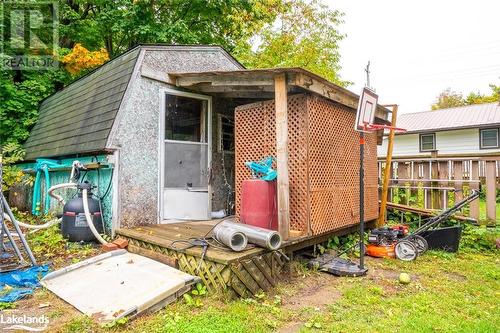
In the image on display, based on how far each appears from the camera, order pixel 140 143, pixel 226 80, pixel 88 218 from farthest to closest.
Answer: pixel 140 143
pixel 226 80
pixel 88 218

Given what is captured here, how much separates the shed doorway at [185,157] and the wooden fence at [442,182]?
188 inches

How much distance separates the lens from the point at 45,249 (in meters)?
4.83

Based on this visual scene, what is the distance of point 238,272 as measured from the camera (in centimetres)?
335

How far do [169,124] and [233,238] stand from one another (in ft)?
10.2

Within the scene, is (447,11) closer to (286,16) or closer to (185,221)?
(286,16)

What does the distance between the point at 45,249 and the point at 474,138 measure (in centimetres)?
1954

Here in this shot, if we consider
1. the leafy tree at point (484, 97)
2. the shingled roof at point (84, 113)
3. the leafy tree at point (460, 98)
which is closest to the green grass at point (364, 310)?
the shingled roof at point (84, 113)

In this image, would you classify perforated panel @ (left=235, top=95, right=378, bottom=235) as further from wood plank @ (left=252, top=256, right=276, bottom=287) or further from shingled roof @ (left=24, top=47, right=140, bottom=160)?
shingled roof @ (left=24, top=47, right=140, bottom=160)

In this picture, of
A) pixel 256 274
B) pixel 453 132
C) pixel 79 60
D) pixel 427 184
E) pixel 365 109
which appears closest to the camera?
pixel 256 274

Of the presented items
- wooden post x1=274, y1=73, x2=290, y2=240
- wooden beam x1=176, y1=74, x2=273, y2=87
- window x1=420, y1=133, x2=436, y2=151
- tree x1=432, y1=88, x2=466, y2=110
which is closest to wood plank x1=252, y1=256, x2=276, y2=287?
wooden post x1=274, y1=73, x2=290, y2=240

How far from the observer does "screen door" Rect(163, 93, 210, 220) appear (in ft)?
19.0

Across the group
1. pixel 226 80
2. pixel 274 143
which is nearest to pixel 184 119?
pixel 226 80

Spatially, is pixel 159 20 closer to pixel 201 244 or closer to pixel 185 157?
pixel 185 157

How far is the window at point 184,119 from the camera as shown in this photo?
19.2 feet
